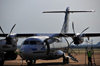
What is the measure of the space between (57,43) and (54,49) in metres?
1.62

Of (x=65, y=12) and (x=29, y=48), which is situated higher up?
(x=65, y=12)

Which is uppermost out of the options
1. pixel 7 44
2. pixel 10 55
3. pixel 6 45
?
pixel 7 44

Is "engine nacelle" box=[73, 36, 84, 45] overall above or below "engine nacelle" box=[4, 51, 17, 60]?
above

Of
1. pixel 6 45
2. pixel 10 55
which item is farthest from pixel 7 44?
pixel 10 55

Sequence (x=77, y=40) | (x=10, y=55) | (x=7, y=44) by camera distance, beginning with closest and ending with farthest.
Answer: (x=7, y=44)
(x=77, y=40)
(x=10, y=55)

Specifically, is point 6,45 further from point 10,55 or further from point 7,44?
point 10,55

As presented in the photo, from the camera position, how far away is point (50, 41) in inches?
923

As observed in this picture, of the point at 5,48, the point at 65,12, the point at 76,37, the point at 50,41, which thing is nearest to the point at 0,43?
the point at 5,48

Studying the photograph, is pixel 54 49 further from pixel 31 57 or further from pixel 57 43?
pixel 31 57

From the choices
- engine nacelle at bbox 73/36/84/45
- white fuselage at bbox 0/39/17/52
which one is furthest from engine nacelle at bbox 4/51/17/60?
engine nacelle at bbox 73/36/84/45

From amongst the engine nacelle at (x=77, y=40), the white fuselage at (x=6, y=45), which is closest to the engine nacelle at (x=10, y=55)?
the white fuselage at (x=6, y=45)

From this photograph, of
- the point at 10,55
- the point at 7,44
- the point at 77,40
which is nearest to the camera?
the point at 7,44

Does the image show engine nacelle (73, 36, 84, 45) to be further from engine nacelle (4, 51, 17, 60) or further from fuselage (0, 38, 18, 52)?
engine nacelle (4, 51, 17, 60)

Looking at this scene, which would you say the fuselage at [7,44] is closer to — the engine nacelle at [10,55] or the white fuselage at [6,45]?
the white fuselage at [6,45]
